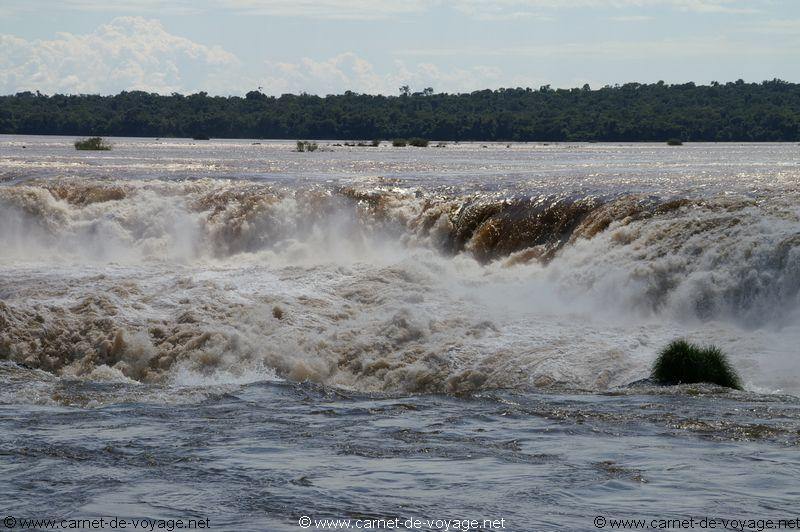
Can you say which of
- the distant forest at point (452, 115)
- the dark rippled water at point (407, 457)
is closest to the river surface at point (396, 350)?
the dark rippled water at point (407, 457)

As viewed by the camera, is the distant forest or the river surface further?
the distant forest

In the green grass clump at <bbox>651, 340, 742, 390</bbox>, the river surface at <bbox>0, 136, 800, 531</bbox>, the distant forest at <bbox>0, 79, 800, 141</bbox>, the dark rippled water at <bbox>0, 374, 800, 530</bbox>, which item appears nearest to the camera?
the dark rippled water at <bbox>0, 374, 800, 530</bbox>

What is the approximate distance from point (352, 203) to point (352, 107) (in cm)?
10214

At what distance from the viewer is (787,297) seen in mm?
16469

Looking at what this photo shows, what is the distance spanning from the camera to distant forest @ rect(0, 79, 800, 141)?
97.9 m

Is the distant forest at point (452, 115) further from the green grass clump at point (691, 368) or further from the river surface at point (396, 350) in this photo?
the green grass clump at point (691, 368)

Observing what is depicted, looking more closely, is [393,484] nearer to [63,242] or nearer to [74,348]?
[74,348]

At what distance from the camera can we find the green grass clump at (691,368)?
1326 cm

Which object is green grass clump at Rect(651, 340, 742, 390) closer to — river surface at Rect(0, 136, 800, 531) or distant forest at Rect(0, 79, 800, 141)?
river surface at Rect(0, 136, 800, 531)

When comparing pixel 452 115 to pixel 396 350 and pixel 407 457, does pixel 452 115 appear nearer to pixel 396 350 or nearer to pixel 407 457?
pixel 396 350

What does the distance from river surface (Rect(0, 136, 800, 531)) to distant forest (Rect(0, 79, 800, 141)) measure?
72857 mm

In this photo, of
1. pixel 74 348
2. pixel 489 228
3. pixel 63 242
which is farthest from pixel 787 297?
pixel 63 242

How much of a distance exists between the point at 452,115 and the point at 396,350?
100346 mm

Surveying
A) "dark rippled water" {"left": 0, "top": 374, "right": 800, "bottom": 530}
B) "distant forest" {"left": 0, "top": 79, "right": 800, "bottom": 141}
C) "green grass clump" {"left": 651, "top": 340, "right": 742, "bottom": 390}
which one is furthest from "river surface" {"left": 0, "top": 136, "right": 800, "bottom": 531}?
"distant forest" {"left": 0, "top": 79, "right": 800, "bottom": 141}
